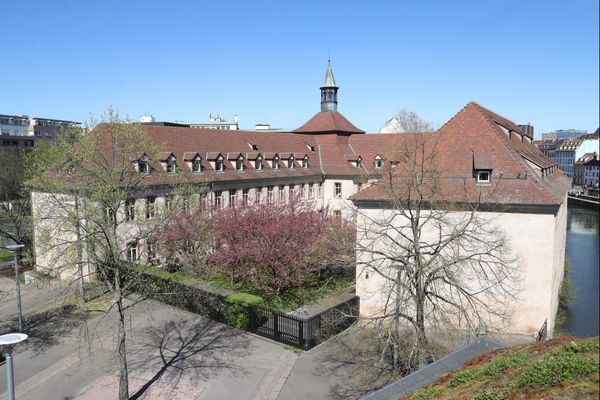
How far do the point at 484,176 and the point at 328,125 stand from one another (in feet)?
91.1

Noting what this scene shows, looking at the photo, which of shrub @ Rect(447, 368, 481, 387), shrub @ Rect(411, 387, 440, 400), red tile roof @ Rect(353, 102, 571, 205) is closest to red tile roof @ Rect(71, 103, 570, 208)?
red tile roof @ Rect(353, 102, 571, 205)

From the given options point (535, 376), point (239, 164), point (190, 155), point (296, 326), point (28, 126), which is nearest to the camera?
point (535, 376)

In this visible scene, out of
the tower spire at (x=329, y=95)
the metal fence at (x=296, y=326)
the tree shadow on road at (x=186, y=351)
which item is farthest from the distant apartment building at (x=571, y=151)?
the tree shadow on road at (x=186, y=351)

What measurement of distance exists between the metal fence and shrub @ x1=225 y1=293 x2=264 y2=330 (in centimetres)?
25

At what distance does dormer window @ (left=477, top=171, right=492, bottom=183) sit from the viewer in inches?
739

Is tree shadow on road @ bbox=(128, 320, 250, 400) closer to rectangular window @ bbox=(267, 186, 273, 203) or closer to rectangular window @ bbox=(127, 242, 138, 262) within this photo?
rectangular window @ bbox=(127, 242, 138, 262)

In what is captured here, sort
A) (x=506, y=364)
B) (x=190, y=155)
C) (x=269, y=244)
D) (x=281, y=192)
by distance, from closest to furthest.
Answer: (x=506, y=364) → (x=269, y=244) → (x=190, y=155) → (x=281, y=192)

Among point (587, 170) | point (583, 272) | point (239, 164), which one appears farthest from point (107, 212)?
point (587, 170)

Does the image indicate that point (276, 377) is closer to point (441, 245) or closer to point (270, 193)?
point (441, 245)

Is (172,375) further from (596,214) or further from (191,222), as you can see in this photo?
(596,214)

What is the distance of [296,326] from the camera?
17406 mm

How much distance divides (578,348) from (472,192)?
14.0 m

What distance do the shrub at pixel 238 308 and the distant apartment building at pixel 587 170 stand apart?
107602 millimetres

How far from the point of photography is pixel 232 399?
13.8m
